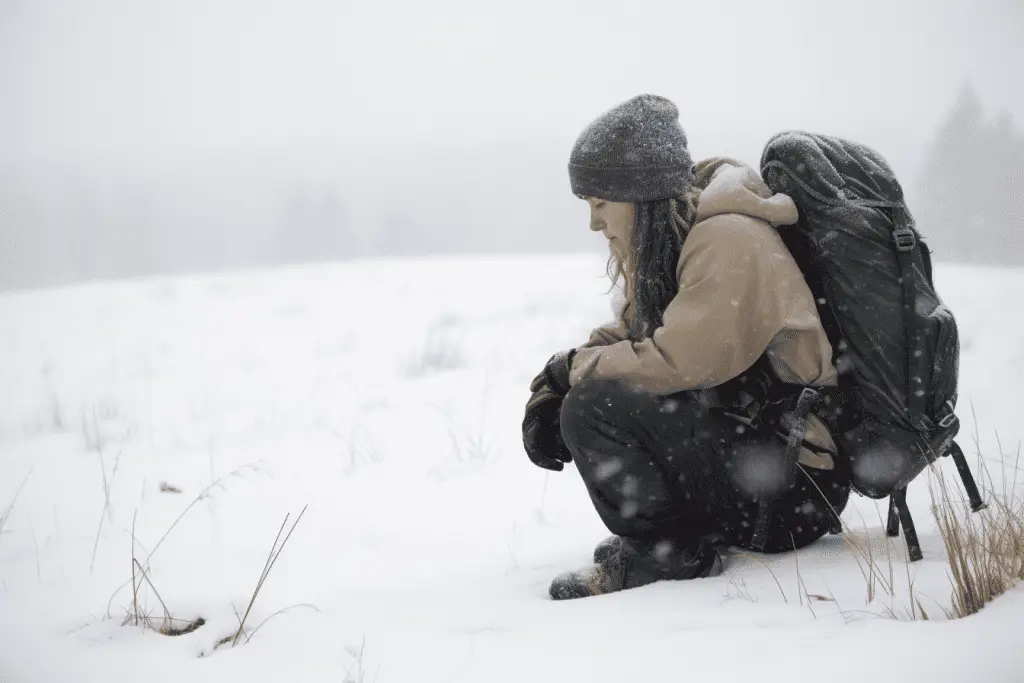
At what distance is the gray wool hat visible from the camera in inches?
83.0

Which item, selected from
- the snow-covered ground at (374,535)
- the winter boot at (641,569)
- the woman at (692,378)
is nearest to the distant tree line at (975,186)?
the snow-covered ground at (374,535)

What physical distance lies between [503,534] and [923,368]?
1780mm

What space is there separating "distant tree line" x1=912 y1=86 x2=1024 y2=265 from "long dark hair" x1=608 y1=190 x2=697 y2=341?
3520cm

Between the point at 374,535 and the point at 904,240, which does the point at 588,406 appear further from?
the point at 374,535

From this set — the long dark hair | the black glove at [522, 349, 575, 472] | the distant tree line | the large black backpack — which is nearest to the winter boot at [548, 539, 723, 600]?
the black glove at [522, 349, 575, 472]

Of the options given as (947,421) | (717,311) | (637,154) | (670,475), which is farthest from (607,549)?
(637,154)

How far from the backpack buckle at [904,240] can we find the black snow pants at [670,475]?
67 centimetres

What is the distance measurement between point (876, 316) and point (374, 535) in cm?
219

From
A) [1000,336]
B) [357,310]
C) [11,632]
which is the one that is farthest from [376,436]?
[1000,336]

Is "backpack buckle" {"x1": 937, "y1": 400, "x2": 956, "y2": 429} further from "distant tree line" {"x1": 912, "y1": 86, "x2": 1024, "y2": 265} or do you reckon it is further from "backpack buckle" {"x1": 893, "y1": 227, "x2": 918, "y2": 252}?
"distant tree line" {"x1": 912, "y1": 86, "x2": 1024, "y2": 265}

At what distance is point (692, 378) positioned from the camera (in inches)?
78.2

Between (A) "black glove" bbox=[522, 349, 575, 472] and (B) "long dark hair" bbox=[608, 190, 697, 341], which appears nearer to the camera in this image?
(B) "long dark hair" bbox=[608, 190, 697, 341]

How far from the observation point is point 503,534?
9.80ft

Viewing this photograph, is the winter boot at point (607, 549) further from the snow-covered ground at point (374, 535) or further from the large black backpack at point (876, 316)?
the large black backpack at point (876, 316)
